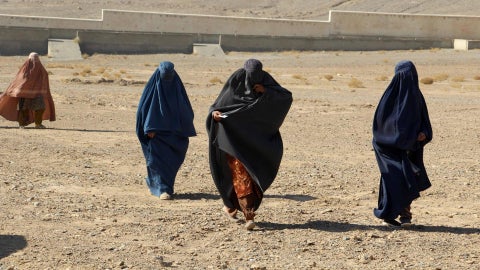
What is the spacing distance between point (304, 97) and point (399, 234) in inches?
657

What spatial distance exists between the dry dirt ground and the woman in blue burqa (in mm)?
279

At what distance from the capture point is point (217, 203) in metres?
10.7

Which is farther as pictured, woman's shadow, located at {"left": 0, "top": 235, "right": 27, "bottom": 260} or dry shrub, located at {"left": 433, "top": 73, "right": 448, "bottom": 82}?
dry shrub, located at {"left": 433, "top": 73, "right": 448, "bottom": 82}

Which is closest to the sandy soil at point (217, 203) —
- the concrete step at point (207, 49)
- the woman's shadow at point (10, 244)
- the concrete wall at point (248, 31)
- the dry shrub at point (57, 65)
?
the woman's shadow at point (10, 244)

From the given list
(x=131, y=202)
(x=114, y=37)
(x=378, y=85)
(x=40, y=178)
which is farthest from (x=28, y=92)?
(x=114, y=37)

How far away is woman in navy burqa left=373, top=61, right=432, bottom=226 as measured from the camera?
9172mm

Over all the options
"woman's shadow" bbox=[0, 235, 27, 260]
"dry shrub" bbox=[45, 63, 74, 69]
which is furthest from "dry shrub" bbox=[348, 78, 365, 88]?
"woman's shadow" bbox=[0, 235, 27, 260]

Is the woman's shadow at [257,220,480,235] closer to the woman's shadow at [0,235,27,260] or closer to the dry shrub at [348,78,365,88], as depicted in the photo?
the woman's shadow at [0,235,27,260]

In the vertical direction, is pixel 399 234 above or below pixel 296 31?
above

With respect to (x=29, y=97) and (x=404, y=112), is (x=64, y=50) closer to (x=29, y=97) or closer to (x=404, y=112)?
(x=29, y=97)

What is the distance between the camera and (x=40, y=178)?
12.0m

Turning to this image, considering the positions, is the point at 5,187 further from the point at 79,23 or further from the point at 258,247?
the point at 79,23

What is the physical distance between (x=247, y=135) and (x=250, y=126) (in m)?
0.10

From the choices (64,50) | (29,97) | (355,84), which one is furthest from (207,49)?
(29,97)
